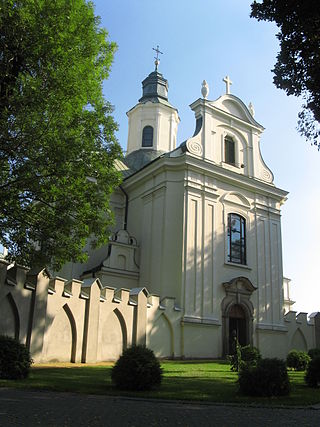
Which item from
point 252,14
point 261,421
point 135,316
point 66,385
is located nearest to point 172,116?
point 135,316

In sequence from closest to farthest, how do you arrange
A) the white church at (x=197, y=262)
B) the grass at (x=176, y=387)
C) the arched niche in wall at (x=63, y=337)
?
the grass at (x=176, y=387), the arched niche in wall at (x=63, y=337), the white church at (x=197, y=262)

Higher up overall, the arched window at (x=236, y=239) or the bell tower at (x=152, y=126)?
the bell tower at (x=152, y=126)

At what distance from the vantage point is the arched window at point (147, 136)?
35.6 metres

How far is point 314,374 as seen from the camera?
39.0 feet

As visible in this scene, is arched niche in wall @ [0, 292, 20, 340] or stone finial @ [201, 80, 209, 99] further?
stone finial @ [201, 80, 209, 99]

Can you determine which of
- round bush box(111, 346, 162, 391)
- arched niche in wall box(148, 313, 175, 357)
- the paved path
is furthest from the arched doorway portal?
the paved path

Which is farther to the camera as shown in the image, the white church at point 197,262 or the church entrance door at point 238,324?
the church entrance door at point 238,324

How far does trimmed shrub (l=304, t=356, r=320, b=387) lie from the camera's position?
11859 millimetres

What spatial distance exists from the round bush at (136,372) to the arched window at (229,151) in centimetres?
1975

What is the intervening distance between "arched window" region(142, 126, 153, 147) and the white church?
13.1ft

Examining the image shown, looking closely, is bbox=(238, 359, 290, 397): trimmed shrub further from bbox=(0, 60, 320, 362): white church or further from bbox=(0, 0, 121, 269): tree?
bbox=(0, 60, 320, 362): white church

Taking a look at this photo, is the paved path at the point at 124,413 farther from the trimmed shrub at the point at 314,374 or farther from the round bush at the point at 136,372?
the trimmed shrub at the point at 314,374

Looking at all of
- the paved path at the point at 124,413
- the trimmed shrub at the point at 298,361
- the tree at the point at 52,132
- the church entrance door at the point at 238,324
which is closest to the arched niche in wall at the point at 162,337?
the church entrance door at the point at 238,324

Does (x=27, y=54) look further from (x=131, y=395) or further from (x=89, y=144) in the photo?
(x=131, y=395)
